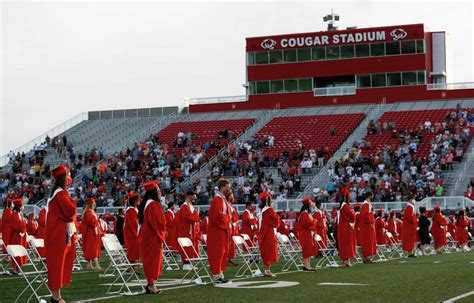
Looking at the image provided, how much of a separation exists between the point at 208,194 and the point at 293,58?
56.2 ft

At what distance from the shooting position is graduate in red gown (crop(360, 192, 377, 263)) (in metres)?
25.0

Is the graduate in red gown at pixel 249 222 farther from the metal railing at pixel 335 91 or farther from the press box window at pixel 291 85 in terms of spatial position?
the press box window at pixel 291 85

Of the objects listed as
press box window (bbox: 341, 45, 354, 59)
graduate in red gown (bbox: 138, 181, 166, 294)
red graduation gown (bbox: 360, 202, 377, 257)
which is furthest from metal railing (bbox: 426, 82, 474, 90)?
graduate in red gown (bbox: 138, 181, 166, 294)

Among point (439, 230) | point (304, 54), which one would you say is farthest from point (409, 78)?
point (439, 230)

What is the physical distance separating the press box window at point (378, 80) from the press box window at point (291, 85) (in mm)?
5123

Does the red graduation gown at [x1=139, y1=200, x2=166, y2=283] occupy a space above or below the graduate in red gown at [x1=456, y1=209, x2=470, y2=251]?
above

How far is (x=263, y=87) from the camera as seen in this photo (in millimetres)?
61438

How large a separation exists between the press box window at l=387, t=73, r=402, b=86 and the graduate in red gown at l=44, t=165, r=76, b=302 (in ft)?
150

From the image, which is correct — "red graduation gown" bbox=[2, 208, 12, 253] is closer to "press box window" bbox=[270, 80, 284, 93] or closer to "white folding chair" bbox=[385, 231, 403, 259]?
"white folding chair" bbox=[385, 231, 403, 259]

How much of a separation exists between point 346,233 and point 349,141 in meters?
27.8

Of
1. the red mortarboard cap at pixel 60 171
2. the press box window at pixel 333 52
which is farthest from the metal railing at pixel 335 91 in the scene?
the red mortarboard cap at pixel 60 171

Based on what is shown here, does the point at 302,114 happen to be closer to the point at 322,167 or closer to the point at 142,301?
the point at 322,167

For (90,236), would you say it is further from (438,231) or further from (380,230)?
(438,231)

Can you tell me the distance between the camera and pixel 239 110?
6169cm
